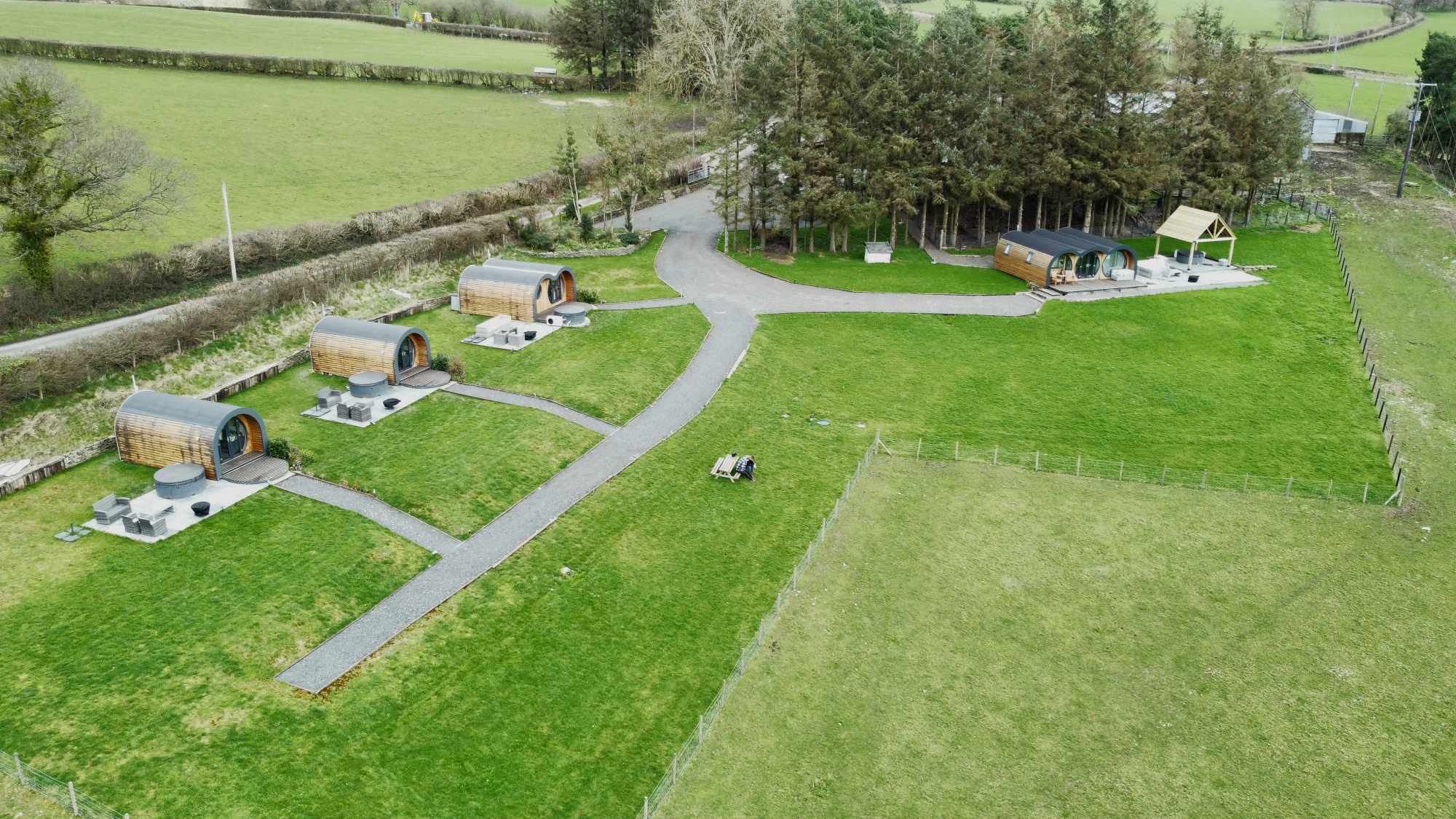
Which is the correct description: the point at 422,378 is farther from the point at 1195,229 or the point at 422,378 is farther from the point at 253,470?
the point at 1195,229

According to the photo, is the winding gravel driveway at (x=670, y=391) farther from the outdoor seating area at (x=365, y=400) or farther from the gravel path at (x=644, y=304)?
the outdoor seating area at (x=365, y=400)

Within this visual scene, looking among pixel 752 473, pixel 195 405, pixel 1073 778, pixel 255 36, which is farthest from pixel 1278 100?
pixel 255 36

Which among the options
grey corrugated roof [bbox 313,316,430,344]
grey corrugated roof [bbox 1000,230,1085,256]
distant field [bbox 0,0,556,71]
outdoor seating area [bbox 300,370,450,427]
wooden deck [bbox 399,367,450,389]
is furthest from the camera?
distant field [bbox 0,0,556,71]

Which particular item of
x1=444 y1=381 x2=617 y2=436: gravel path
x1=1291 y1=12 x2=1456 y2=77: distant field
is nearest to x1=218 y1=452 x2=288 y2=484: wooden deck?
x1=444 y1=381 x2=617 y2=436: gravel path

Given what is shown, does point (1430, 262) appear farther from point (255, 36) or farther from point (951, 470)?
point (255, 36)

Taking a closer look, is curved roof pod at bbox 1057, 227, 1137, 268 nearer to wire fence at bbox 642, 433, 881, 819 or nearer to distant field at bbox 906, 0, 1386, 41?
wire fence at bbox 642, 433, 881, 819

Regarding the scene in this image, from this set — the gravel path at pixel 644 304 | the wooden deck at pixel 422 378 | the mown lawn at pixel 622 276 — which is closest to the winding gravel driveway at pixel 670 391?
the gravel path at pixel 644 304
